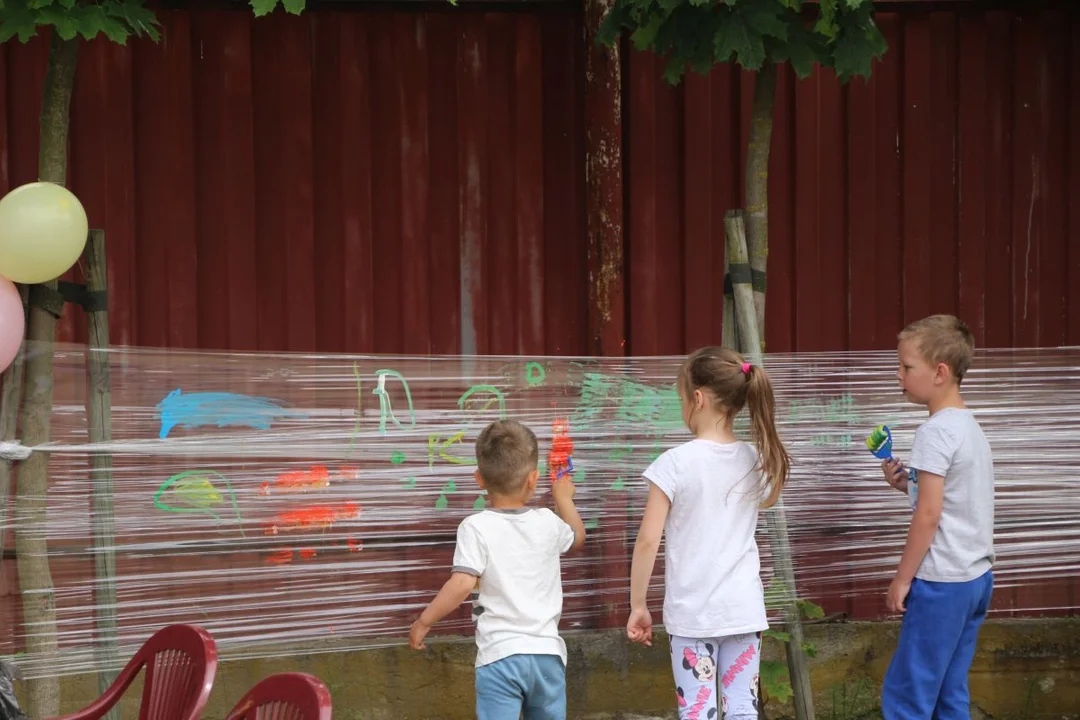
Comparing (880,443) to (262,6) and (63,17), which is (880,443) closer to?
(262,6)

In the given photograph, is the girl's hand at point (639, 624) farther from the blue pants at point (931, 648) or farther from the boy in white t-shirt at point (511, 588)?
the blue pants at point (931, 648)

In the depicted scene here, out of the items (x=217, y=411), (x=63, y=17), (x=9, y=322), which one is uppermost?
(x=63, y=17)

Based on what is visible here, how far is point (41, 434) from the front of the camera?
3395 millimetres

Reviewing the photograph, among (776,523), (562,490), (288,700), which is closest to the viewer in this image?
(288,700)

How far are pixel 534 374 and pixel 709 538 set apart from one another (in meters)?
0.96

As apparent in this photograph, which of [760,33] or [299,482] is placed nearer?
[760,33]

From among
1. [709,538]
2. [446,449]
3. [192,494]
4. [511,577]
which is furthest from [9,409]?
[709,538]

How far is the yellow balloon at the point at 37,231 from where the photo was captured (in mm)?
3086

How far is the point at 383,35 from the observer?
177 inches

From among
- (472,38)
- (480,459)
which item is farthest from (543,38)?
(480,459)

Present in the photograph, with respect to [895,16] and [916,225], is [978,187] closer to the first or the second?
[916,225]

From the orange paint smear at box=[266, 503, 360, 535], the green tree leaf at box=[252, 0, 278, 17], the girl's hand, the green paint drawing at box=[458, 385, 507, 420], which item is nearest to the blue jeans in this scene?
the girl's hand

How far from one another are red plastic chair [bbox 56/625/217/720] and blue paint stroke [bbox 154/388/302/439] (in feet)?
3.02

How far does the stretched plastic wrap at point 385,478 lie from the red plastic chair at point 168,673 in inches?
29.6
